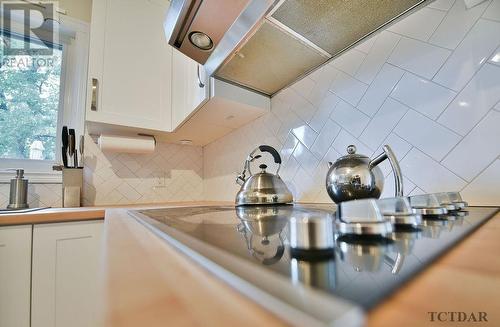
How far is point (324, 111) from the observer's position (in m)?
0.90

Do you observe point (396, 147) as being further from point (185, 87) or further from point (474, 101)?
point (185, 87)

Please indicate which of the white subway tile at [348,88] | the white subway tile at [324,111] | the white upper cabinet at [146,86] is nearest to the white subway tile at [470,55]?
the white subway tile at [348,88]

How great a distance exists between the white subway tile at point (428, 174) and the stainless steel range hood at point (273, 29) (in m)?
0.41

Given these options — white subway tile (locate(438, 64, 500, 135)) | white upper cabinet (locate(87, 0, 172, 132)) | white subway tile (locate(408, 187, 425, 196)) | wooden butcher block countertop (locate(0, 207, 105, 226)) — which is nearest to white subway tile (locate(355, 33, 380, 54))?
white subway tile (locate(438, 64, 500, 135))

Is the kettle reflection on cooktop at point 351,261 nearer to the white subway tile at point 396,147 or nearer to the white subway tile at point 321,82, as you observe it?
the white subway tile at point 396,147

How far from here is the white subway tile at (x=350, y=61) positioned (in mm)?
791

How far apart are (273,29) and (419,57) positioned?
0.42 meters

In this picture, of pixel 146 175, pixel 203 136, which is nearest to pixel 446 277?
pixel 203 136

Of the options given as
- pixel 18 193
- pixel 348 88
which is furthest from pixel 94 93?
pixel 348 88

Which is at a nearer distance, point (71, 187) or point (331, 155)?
point (331, 155)

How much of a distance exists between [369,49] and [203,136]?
3.77 feet

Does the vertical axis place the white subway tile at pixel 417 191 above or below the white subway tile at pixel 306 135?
below

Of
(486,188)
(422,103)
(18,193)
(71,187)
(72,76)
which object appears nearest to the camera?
(486,188)

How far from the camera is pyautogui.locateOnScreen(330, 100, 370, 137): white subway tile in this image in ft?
2.53
